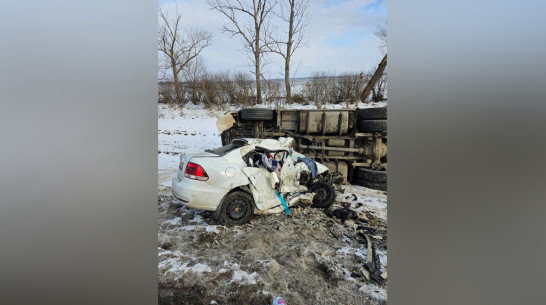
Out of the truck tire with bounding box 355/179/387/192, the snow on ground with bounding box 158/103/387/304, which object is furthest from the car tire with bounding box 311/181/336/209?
the truck tire with bounding box 355/179/387/192

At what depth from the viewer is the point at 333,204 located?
5.46 ft

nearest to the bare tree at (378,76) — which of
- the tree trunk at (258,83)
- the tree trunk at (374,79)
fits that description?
the tree trunk at (374,79)

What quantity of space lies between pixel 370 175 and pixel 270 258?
2.97 ft

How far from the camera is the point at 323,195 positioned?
1.73m

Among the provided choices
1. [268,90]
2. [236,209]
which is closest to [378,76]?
[268,90]

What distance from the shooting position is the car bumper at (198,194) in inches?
61.9

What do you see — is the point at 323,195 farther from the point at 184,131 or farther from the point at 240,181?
the point at 184,131

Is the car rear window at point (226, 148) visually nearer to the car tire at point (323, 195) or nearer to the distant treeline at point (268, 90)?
the distant treeline at point (268, 90)

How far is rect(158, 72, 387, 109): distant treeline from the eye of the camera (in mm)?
1359

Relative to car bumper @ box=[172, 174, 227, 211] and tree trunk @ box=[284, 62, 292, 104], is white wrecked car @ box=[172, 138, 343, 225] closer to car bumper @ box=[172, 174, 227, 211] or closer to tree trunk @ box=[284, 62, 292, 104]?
car bumper @ box=[172, 174, 227, 211]

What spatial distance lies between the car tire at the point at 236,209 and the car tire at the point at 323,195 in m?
0.52

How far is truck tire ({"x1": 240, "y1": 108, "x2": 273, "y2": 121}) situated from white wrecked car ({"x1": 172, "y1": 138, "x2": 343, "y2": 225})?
0.61 feet

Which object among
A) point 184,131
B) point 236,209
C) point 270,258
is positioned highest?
point 184,131
